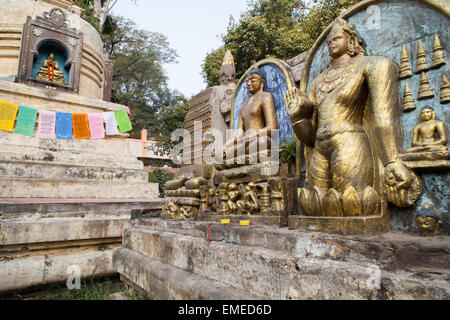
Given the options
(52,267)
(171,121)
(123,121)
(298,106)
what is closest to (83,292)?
(52,267)

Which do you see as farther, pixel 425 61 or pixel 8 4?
pixel 8 4

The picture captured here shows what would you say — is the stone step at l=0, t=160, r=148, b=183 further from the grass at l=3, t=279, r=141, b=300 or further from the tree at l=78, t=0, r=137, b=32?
the tree at l=78, t=0, r=137, b=32

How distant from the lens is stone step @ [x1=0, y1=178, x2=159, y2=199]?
6066mm

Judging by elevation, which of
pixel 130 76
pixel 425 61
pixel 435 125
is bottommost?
pixel 435 125

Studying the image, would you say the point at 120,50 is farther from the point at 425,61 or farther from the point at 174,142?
the point at 425,61

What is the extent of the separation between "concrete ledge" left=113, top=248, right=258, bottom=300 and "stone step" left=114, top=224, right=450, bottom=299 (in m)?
0.07

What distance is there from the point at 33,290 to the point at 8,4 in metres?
10.4

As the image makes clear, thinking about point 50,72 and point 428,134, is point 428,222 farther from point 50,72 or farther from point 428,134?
point 50,72

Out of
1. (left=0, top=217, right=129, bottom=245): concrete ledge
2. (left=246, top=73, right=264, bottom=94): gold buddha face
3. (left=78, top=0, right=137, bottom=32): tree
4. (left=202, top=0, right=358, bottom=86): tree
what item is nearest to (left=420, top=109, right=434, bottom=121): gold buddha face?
(left=246, top=73, right=264, bottom=94): gold buddha face

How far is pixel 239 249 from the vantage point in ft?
7.92

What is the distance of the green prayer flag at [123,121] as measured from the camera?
9.27m

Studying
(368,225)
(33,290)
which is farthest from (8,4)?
(368,225)

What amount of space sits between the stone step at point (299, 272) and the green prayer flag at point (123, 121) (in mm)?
6838

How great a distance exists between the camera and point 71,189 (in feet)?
21.9
